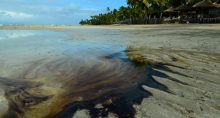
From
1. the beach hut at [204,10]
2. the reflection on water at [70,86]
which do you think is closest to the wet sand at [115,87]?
the reflection on water at [70,86]

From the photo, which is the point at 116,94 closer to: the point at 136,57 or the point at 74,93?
the point at 74,93

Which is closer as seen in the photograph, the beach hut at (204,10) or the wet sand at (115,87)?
the wet sand at (115,87)

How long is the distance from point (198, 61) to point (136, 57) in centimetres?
179

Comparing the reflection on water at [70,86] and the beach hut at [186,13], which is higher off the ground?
the reflection on water at [70,86]

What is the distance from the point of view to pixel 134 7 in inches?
2489

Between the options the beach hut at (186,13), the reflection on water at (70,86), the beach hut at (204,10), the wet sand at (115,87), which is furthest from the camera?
the beach hut at (186,13)

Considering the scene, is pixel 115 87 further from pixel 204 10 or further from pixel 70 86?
pixel 204 10

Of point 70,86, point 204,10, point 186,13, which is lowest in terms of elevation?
point 186,13

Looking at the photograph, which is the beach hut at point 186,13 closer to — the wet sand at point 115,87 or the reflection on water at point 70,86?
the wet sand at point 115,87

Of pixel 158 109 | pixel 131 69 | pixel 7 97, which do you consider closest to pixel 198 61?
pixel 131 69

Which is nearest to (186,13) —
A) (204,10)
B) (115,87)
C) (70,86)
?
(204,10)

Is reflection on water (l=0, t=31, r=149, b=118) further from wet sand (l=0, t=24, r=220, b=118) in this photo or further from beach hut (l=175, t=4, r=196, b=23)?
beach hut (l=175, t=4, r=196, b=23)

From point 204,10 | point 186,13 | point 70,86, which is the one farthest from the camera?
point 186,13

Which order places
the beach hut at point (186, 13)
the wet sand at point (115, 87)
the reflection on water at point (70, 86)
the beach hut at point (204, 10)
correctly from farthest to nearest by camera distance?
the beach hut at point (186, 13) → the beach hut at point (204, 10) → the reflection on water at point (70, 86) → the wet sand at point (115, 87)
